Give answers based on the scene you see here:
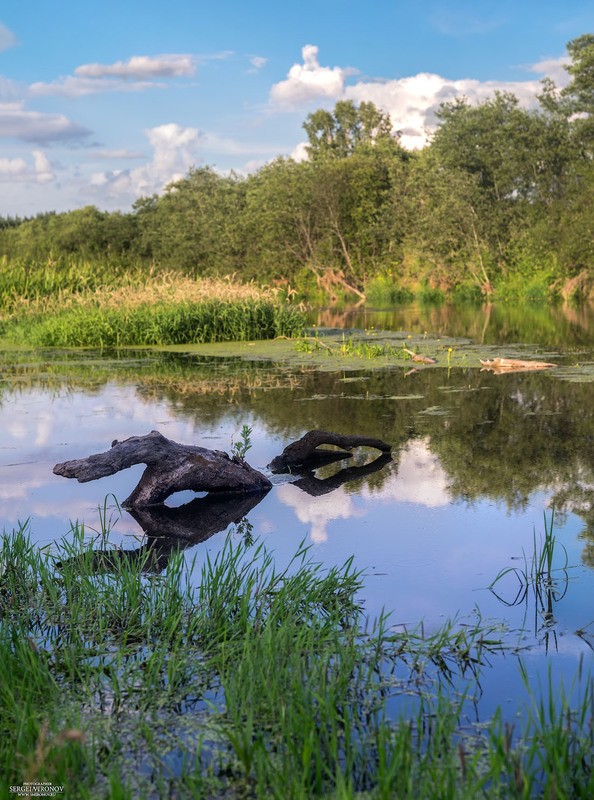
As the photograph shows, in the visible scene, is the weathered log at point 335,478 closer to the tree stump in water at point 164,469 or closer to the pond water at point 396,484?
the pond water at point 396,484

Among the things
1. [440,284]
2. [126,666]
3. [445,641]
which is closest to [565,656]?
[445,641]

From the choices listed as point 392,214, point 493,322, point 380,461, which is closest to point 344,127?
point 392,214

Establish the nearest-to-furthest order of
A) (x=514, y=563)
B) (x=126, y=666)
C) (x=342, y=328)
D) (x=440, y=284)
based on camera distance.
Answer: (x=126, y=666)
(x=514, y=563)
(x=342, y=328)
(x=440, y=284)

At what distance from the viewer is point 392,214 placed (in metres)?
50.2

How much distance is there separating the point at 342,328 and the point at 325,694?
21282mm

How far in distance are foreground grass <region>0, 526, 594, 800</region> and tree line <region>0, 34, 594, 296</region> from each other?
32.2m

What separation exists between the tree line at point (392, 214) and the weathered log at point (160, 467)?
2941 centimetres

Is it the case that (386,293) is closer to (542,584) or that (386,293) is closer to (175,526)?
(175,526)

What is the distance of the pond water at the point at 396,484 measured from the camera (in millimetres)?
5102

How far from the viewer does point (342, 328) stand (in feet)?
81.1

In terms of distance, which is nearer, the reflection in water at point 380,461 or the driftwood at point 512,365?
the reflection in water at point 380,461

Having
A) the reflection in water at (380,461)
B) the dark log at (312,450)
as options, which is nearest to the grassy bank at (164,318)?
the reflection in water at (380,461)

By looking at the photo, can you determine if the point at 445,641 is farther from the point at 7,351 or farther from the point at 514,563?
the point at 7,351

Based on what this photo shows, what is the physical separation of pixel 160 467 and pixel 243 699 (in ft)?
13.2
